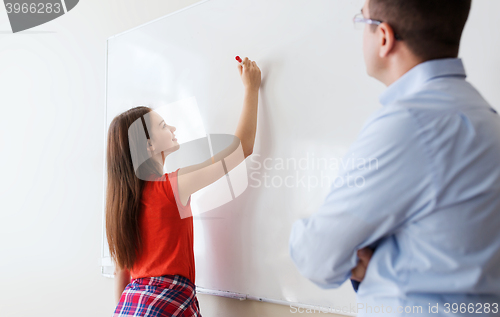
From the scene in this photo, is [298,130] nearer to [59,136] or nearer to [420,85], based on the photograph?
[420,85]

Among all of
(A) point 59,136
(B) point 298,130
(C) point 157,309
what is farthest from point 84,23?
(C) point 157,309

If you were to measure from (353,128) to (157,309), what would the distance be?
814mm

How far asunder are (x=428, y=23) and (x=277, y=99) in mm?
629

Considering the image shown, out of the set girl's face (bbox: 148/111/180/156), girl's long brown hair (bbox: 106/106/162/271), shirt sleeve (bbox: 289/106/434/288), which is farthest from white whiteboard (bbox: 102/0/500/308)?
shirt sleeve (bbox: 289/106/434/288)

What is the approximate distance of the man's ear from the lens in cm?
66

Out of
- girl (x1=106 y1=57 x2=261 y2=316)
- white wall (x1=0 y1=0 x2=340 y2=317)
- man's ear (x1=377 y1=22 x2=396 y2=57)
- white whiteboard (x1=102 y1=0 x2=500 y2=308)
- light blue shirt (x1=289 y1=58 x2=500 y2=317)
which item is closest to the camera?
light blue shirt (x1=289 y1=58 x2=500 y2=317)

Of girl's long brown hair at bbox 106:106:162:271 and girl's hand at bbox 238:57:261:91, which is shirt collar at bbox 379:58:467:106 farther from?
girl's long brown hair at bbox 106:106:162:271

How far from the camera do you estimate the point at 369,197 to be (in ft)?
1.92

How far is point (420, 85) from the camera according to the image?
25.4 inches

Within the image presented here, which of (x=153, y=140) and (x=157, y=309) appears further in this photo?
(x=153, y=140)

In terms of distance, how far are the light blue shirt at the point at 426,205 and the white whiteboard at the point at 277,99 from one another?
0.46m

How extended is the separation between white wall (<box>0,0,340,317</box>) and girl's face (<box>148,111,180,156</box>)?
0.55 meters

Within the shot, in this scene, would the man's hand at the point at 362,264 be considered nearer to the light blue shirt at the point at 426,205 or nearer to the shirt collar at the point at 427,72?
the light blue shirt at the point at 426,205

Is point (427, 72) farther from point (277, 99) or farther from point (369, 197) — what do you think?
point (277, 99)
